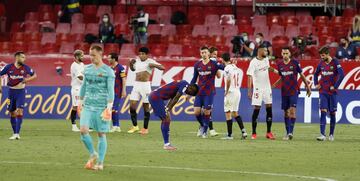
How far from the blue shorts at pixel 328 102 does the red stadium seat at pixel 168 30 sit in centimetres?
1423

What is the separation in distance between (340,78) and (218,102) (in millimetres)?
8678

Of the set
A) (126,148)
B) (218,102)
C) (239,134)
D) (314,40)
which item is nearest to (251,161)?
(126,148)

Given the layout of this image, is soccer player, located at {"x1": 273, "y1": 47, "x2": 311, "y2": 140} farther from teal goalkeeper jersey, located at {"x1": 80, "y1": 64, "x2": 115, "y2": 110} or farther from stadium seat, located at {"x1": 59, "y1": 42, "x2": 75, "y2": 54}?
stadium seat, located at {"x1": 59, "y1": 42, "x2": 75, "y2": 54}

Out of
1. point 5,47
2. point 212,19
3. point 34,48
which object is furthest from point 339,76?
point 5,47

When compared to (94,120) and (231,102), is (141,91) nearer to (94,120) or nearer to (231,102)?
(231,102)

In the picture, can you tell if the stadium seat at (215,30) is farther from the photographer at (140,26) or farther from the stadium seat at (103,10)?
the stadium seat at (103,10)

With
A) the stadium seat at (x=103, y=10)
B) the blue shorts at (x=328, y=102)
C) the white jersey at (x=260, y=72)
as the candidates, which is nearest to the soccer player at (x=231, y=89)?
the white jersey at (x=260, y=72)

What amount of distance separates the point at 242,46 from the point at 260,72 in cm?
856

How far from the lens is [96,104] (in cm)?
1728

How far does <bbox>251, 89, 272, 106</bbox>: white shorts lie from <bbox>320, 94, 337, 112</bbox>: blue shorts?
4.41ft

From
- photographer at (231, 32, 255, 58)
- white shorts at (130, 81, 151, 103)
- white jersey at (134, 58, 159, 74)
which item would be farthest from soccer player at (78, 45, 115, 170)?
photographer at (231, 32, 255, 58)

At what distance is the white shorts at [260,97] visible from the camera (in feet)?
82.9

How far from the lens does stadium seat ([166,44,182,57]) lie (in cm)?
3612

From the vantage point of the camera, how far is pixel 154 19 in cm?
3966
